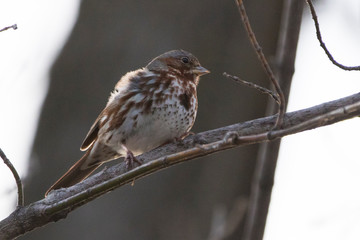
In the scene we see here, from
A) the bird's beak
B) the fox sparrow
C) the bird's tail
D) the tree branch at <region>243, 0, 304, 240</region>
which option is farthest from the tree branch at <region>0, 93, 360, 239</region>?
the bird's beak

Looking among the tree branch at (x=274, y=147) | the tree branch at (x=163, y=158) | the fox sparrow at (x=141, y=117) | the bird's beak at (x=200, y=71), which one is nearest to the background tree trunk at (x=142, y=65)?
the bird's beak at (x=200, y=71)

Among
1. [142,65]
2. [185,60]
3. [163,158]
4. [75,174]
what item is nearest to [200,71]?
[185,60]

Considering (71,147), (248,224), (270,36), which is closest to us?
(248,224)

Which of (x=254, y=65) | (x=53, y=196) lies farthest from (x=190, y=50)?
(x=53, y=196)

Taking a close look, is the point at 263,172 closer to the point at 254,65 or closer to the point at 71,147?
the point at 254,65

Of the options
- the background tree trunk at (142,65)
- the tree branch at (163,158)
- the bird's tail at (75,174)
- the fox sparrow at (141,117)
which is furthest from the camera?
the background tree trunk at (142,65)

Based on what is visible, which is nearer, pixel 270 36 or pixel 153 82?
pixel 153 82

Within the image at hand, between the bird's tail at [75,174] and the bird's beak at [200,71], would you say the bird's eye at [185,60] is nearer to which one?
the bird's beak at [200,71]
